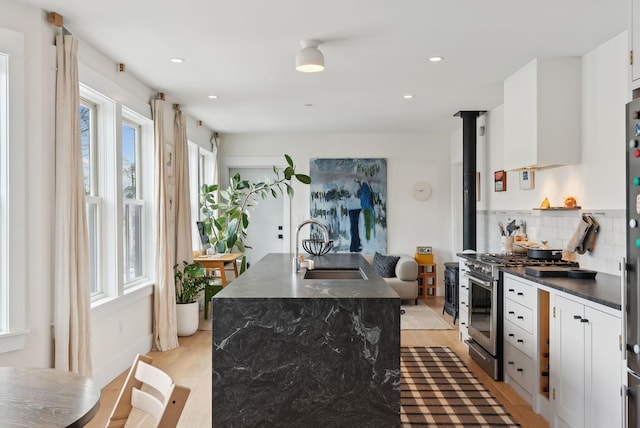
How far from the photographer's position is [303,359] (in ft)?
8.18

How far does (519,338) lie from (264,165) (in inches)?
203

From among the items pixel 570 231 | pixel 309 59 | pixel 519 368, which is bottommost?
pixel 519 368

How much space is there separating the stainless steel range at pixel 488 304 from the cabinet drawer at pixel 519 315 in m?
0.11

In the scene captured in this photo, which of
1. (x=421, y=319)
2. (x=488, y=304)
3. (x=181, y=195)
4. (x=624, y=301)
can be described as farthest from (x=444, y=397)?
(x=181, y=195)

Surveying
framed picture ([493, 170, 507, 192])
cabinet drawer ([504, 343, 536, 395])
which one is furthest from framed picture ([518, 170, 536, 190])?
cabinet drawer ([504, 343, 536, 395])

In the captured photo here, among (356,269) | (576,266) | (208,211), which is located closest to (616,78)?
(576,266)

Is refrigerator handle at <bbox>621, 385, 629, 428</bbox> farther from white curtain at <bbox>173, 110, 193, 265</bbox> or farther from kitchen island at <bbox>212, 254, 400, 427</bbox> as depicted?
white curtain at <bbox>173, 110, 193, 265</bbox>

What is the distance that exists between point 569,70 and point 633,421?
9.19 ft

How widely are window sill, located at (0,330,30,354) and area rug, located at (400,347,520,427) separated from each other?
7.71ft

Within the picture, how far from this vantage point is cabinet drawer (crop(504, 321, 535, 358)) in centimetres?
337

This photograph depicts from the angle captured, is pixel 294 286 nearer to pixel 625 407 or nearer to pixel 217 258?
pixel 625 407

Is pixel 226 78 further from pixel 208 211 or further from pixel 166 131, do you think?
pixel 208 211

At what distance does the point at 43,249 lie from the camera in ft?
10.0

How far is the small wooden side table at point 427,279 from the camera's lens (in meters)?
7.50
